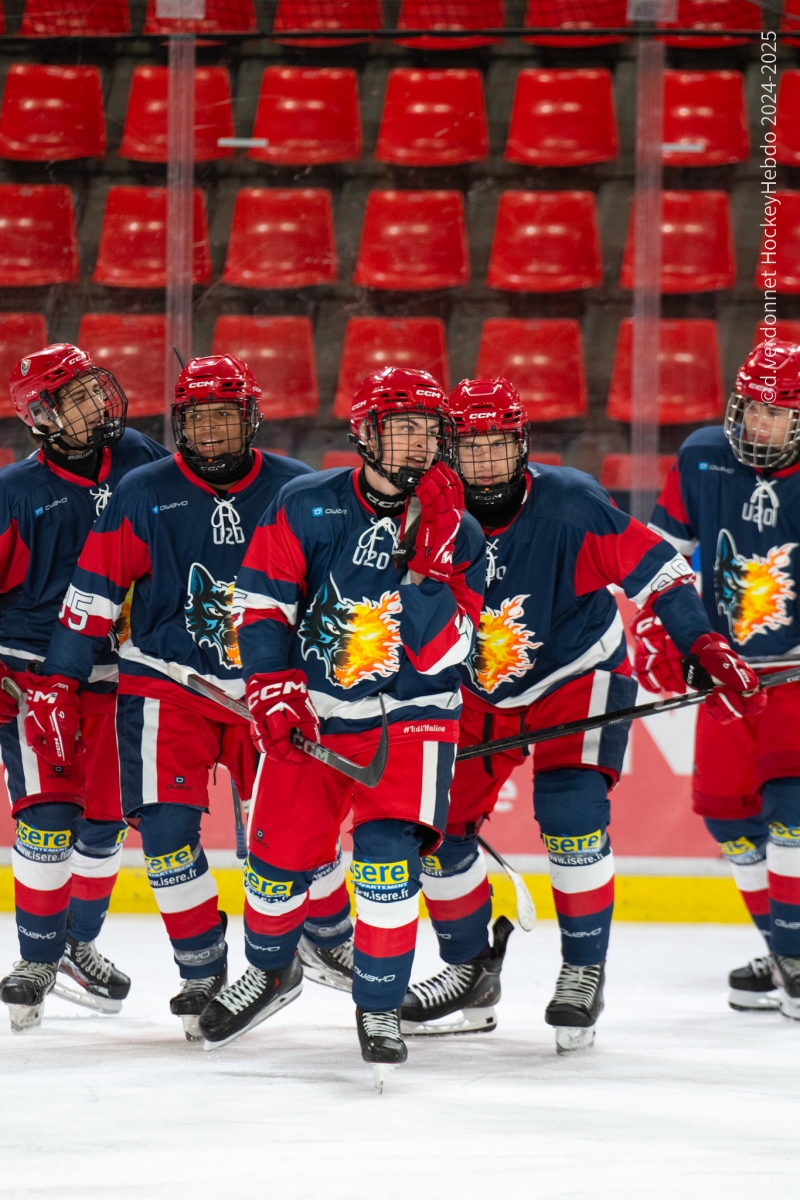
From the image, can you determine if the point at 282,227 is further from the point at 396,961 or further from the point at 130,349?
the point at 396,961

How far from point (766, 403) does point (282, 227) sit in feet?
6.63

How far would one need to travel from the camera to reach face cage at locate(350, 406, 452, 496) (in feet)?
8.05

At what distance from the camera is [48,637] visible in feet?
9.66

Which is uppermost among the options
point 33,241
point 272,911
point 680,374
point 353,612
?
point 33,241

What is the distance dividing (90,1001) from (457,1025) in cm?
76

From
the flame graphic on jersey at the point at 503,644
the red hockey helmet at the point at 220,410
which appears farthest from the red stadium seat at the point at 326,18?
the flame graphic on jersey at the point at 503,644

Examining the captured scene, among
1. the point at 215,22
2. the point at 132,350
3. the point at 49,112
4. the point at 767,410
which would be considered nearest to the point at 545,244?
the point at 215,22

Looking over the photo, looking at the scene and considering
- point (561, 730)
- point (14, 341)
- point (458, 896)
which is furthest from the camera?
point (14, 341)

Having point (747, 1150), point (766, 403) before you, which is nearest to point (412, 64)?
point (766, 403)

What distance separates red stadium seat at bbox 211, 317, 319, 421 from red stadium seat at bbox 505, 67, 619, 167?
2.87 feet

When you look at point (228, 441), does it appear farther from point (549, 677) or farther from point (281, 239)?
point (281, 239)

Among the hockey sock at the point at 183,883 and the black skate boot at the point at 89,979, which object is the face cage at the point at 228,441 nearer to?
the hockey sock at the point at 183,883

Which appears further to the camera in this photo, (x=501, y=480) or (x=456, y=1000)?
(x=456, y=1000)

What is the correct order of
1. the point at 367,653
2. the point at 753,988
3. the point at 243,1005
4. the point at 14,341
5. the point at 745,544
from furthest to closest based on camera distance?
the point at 14,341 → the point at 753,988 → the point at 745,544 → the point at 243,1005 → the point at 367,653
